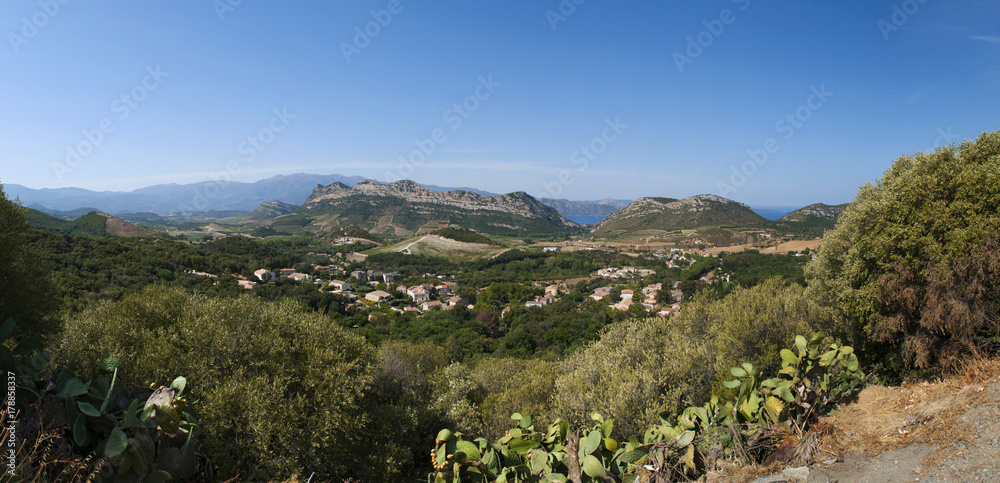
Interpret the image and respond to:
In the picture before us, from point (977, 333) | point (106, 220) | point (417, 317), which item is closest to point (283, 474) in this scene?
point (977, 333)

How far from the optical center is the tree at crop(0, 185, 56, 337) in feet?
23.4

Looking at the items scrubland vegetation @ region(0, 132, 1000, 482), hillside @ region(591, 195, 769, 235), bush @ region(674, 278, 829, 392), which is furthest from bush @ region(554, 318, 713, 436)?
hillside @ region(591, 195, 769, 235)

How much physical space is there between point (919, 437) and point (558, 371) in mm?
10913

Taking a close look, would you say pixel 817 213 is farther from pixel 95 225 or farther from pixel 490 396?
pixel 95 225

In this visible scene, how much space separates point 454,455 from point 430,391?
10.0 m

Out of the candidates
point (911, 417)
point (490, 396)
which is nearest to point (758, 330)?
point (911, 417)

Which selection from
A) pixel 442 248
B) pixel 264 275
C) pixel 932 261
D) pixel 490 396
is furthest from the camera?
pixel 442 248

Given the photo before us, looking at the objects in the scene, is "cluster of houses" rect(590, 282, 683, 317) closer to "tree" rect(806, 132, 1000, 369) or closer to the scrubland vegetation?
the scrubland vegetation

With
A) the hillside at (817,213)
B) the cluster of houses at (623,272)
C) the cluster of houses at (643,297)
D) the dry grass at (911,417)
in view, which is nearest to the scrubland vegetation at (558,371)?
the dry grass at (911,417)

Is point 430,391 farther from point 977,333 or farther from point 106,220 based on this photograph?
point 106,220

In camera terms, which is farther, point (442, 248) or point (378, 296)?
point (442, 248)

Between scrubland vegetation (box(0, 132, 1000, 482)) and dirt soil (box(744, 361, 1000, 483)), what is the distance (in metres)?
0.43

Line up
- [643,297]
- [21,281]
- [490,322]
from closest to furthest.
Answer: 1. [21,281]
2. [490,322]
3. [643,297]

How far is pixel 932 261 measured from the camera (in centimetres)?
792
